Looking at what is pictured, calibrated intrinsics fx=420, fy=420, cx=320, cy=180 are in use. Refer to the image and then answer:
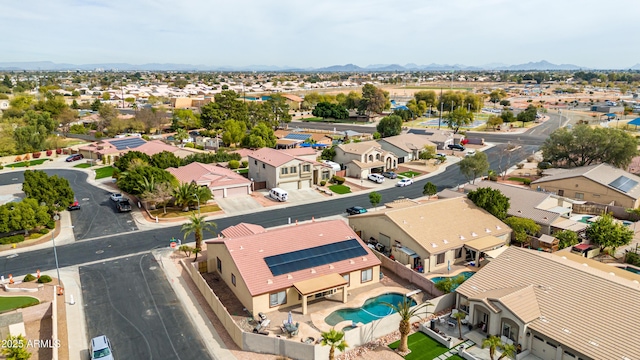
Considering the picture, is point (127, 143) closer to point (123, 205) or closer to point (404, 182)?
point (123, 205)

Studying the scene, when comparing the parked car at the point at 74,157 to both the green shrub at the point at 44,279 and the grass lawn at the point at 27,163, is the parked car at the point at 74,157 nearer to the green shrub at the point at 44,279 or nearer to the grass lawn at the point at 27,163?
the grass lawn at the point at 27,163

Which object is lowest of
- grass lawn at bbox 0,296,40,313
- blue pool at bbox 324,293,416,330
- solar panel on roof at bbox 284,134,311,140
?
blue pool at bbox 324,293,416,330

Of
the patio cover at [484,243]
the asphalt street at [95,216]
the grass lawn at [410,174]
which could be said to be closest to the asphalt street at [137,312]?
the asphalt street at [95,216]

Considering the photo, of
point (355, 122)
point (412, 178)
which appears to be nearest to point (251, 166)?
point (412, 178)

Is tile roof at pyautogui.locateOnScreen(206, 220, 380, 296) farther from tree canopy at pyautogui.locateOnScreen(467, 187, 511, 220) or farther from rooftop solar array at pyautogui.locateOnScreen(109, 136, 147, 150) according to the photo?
rooftop solar array at pyautogui.locateOnScreen(109, 136, 147, 150)

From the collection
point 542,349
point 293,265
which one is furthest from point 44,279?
point 542,349

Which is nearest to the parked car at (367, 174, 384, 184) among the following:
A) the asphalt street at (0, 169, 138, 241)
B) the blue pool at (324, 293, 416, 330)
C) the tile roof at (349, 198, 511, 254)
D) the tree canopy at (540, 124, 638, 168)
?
the tile roof at (349, 198, 511, 254)
